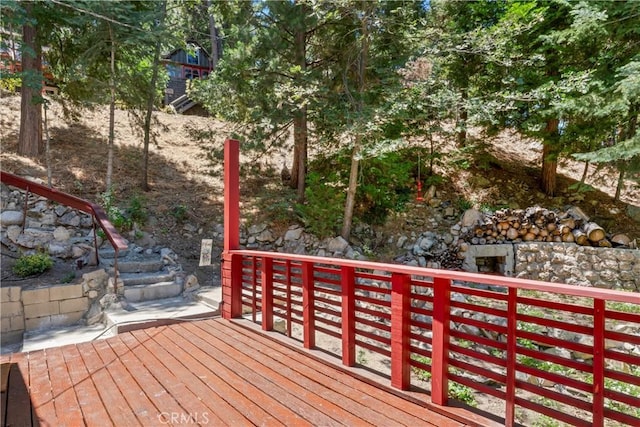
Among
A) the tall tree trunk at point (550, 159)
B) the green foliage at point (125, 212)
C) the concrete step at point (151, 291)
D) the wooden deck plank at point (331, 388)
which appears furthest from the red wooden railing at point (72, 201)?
the tall tree trunk at point (550, 159)

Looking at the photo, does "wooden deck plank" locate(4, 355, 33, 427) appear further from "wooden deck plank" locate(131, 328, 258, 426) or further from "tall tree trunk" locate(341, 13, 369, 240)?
"tall tree trunk" locate(341, 13, 369, 240)

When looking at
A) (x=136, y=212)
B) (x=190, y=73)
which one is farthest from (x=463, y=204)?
(x=190, y=73)

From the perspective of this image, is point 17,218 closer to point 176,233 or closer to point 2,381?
point 176,233

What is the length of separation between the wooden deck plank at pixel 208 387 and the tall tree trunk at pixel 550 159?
893 cm

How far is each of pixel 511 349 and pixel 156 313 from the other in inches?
162

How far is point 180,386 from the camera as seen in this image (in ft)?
7.98

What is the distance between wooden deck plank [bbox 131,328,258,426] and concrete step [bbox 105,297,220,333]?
0.80m

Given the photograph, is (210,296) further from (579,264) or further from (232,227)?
(579,264)

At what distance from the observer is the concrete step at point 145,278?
5.23 m

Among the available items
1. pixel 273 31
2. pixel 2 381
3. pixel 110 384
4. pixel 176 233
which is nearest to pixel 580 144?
pixel 273 31

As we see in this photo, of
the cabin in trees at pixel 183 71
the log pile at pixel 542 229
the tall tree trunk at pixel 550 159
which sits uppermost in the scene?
the cabin in trees at pixel 183 71

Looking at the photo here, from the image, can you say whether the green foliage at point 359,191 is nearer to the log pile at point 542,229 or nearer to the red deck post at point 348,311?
the log pile at point 542,229

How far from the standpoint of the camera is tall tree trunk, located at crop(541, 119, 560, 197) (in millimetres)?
8359

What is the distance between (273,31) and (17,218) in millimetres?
5743
